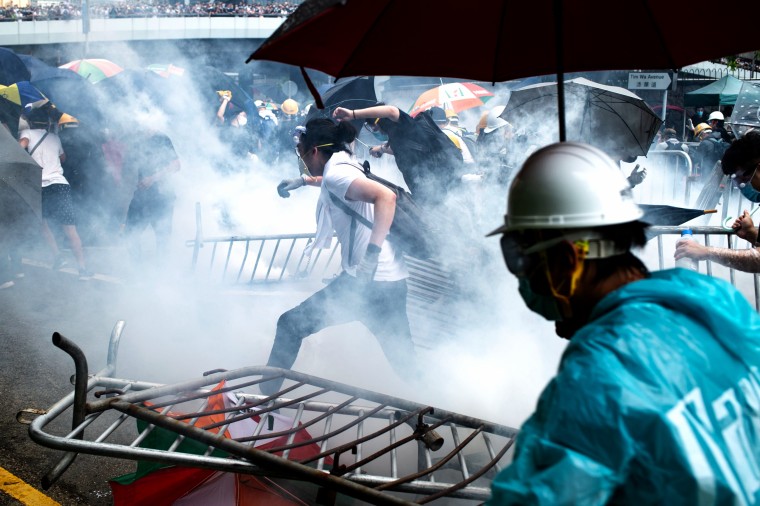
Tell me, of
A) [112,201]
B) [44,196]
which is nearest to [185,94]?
[112,201]

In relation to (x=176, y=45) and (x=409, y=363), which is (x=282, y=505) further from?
(x=176, y=45)

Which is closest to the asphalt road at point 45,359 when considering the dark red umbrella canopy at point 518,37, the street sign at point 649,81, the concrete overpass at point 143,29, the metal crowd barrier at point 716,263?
the dark red umbrella canopy at point 518,37

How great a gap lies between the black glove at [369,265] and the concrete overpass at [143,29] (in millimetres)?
35102

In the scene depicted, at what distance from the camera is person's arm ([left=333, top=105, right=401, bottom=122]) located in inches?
201

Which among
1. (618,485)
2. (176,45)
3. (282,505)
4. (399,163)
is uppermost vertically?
(176,45)

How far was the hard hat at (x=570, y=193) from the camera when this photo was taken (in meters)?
1.36

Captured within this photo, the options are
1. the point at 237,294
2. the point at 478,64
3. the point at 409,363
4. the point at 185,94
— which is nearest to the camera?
the point at 478,64

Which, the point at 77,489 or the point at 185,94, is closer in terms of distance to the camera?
the point at 77,489

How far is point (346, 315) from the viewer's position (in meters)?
4.17

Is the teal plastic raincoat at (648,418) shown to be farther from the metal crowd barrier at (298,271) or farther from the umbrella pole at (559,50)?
the metal crowd barrier at (298,271)

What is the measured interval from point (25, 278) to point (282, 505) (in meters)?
6.20

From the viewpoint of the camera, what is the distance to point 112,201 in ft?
31.3

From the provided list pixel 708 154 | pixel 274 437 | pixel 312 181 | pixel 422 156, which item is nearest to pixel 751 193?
pixel 422 156

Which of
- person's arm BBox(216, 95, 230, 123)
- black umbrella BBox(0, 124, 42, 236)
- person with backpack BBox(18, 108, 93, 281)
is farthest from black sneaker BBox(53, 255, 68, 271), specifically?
person's arm BBox(216, 95, 230, 123)
